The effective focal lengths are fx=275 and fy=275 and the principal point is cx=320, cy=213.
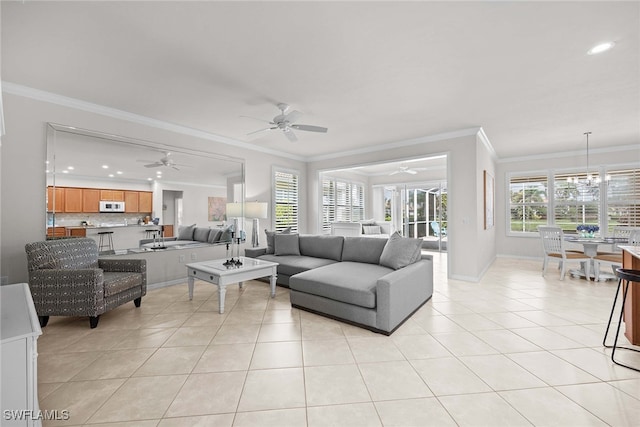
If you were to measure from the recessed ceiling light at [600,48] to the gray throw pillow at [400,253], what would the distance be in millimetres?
2385

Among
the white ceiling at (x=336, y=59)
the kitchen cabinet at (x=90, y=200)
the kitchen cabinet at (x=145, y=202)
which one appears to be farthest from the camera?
the kitchen cabinet at (x=145, y=202)

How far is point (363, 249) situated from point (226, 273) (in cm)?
194

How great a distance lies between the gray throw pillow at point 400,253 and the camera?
3.39 meters

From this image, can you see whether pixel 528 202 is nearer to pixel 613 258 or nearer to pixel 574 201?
pixel 574 201

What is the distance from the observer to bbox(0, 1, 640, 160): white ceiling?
1985 millimetres

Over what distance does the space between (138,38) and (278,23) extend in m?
1.19

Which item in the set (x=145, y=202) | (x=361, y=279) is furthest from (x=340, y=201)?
(x=361, y=279)

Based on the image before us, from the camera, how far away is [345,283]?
294 cm

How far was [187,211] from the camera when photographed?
4684 mm

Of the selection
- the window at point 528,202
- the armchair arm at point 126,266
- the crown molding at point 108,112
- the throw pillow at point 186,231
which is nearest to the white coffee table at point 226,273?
the armchair arm at point 126,266

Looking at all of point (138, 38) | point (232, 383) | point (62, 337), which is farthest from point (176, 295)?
point (138, 38)

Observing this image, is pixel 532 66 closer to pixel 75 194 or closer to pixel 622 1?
pixel 622 1

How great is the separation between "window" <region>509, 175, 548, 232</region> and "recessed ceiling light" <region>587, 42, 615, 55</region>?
17.1 feet

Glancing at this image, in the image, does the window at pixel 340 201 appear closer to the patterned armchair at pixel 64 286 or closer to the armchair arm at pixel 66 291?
the patterned armchair at pixel 64 286
